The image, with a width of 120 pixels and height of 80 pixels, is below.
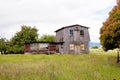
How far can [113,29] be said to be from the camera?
25625 mm

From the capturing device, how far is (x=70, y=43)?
6500 cm

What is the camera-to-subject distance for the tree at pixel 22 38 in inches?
3041

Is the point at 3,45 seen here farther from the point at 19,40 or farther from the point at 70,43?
the point at 70,43

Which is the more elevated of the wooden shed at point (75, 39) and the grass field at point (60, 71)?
the wooden shed at point (75, 39)

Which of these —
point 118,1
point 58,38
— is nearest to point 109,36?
point 118,1

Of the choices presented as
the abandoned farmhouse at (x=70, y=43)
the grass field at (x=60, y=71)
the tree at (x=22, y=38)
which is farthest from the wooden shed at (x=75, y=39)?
the grass field at (x=60, y=71)

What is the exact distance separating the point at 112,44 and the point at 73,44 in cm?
3653

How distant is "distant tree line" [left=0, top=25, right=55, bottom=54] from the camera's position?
77.4 m

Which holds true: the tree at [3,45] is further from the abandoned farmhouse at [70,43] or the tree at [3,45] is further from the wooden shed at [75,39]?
the wooden shed at [75,39]

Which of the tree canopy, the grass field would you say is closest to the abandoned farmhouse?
the tree canopy

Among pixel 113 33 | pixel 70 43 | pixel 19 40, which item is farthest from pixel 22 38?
pixel 113 33

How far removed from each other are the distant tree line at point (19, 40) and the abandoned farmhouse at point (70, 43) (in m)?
13.2

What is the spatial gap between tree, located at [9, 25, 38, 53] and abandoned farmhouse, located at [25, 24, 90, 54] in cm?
1287

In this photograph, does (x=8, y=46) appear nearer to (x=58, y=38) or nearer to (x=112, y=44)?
(x=58, y=38)
